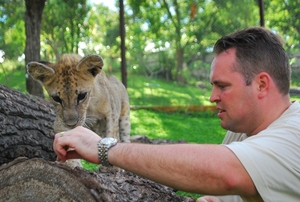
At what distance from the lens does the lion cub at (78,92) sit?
341 cm

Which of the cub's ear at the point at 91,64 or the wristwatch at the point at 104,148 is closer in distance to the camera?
the wristwatch at the point at 104,148

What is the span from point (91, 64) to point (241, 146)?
2.23 metres

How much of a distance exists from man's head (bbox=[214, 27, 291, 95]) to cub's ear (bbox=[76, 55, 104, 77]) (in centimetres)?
172

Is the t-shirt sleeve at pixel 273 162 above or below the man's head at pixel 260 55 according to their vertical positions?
below

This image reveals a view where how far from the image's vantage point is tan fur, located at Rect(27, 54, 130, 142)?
3406 mm

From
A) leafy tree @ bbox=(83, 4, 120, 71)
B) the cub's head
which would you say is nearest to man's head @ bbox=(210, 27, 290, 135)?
the cub's head

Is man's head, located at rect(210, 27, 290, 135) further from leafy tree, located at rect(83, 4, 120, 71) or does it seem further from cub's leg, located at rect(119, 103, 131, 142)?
leafy tree, located at rect(83, 4, 120, 71)

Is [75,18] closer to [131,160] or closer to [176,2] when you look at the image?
Answer: [176,2]

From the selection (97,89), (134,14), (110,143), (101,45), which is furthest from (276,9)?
(110,143)

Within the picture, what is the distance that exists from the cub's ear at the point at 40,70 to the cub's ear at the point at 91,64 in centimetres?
25

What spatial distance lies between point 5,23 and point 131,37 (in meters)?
2.52

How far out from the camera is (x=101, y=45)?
8742mm

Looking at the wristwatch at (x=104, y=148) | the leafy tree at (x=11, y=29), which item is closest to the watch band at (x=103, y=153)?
the wristwatch at (x=104, y=148)

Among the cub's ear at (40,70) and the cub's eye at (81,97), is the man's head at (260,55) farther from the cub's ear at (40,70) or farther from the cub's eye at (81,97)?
the cub's ear at (40,70)
